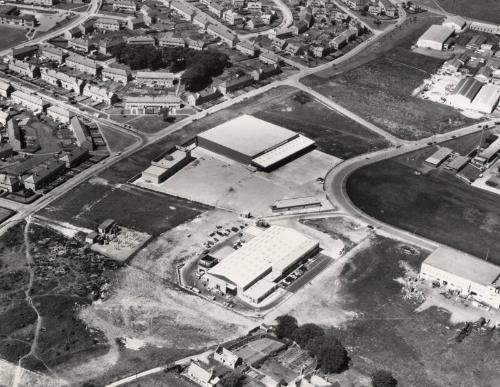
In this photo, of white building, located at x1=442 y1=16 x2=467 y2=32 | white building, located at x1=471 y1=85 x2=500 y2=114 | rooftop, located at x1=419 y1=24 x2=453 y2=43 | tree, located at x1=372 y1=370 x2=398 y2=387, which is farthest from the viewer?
white building, located at x1=442 y1=16 x2=467 y2=32

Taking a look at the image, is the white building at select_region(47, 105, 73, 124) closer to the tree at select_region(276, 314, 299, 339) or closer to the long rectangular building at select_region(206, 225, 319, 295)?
the long rectangular building at select_region(206, 225, 319, 295)

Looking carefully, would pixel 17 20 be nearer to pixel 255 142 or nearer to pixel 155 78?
pixel 155 78

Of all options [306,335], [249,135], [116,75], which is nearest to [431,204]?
[249,135]

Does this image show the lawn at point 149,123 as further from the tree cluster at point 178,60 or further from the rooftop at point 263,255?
the rooftop at point 263,255

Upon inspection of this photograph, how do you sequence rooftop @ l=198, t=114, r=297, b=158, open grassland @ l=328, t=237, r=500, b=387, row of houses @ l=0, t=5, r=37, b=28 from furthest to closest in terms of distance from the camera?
row of houses @ l=0, t=5, r=37, b=28, rooftop @ l=198, t=114, r=297, b=158, open grassland @ l=328, t=237, r=500, b=387

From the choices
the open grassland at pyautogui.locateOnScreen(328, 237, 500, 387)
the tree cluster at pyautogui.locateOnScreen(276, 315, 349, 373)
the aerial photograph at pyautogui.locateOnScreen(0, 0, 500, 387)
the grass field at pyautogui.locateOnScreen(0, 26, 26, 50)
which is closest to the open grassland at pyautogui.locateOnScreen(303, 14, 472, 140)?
Answer: the aerial photograph at pyautogui.locateOnScreen(0, 0, 500, 387)

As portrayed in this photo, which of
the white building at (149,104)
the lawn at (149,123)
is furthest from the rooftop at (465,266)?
the white building at (149,104)
